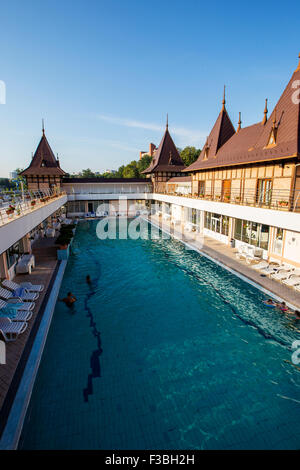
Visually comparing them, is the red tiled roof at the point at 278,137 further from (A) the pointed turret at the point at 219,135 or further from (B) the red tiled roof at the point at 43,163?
(B) the red tiled roof at the point at 43,163

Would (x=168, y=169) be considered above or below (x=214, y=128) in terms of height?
below

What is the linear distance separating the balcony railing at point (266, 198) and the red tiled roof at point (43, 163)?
22.9 metres

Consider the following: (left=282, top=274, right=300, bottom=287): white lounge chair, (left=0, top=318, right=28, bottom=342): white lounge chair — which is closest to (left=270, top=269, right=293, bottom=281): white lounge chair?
(left=282, top=274, right=300, bottom=287): white lounge chair

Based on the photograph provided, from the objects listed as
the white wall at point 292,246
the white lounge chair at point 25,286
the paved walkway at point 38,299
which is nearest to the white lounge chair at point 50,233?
the paved walkway at point 38,299

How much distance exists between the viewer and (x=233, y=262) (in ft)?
54.8

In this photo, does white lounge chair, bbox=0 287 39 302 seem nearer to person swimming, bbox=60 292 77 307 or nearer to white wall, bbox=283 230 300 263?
person swimming, bbox=60 292 77 307

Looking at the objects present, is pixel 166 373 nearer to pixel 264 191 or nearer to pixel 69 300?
pixel 69 300

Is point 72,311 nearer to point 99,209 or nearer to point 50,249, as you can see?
point 50,249

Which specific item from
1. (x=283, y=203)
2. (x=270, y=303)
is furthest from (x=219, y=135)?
(x=270, y=303)

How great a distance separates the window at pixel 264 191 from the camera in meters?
16.4

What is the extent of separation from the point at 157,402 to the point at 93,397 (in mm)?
1693

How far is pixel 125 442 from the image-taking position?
567 cm

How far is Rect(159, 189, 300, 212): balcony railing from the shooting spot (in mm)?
14211

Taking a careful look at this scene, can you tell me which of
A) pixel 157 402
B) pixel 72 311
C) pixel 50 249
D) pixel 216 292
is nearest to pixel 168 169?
pixel 50 249
